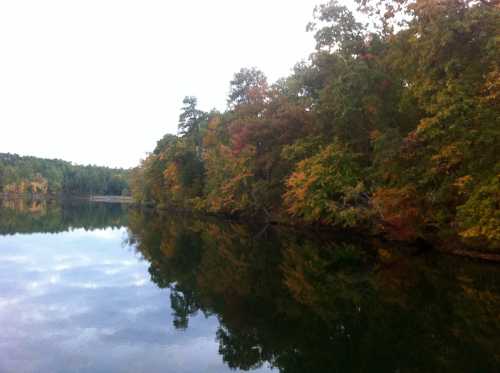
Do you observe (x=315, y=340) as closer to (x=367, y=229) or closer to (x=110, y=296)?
(x=110, y=296)

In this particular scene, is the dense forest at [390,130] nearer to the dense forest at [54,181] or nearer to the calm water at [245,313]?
the calm water at [245,313]

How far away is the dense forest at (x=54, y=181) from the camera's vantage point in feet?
495

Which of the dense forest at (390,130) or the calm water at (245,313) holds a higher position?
the dense forest at (390,130)

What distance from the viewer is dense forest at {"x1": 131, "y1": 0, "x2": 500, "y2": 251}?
52.6 ft

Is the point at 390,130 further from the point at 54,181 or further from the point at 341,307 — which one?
the point at 54,181

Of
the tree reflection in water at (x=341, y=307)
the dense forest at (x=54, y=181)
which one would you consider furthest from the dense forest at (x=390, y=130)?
the dense forest at (x=54, y=181)

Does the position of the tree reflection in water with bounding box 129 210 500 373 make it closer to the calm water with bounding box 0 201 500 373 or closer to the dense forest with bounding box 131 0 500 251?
the calm water with bounding box 0 201 500 373

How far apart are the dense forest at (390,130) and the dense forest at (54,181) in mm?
121900

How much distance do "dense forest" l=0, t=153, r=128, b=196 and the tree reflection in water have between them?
13877cm

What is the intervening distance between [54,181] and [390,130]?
16244cm

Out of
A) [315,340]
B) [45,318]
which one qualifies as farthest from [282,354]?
[45,318]

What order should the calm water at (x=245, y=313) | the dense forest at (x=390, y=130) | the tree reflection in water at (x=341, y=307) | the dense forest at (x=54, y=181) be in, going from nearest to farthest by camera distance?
the calm water at (x=245, y=313)
the tree reflection in water at (x=341, y=307)
the dense forest at (x=390, y=130)
the dense forest at (x=54, y=181)

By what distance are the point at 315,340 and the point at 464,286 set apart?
732 cm

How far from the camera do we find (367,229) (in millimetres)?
29250
